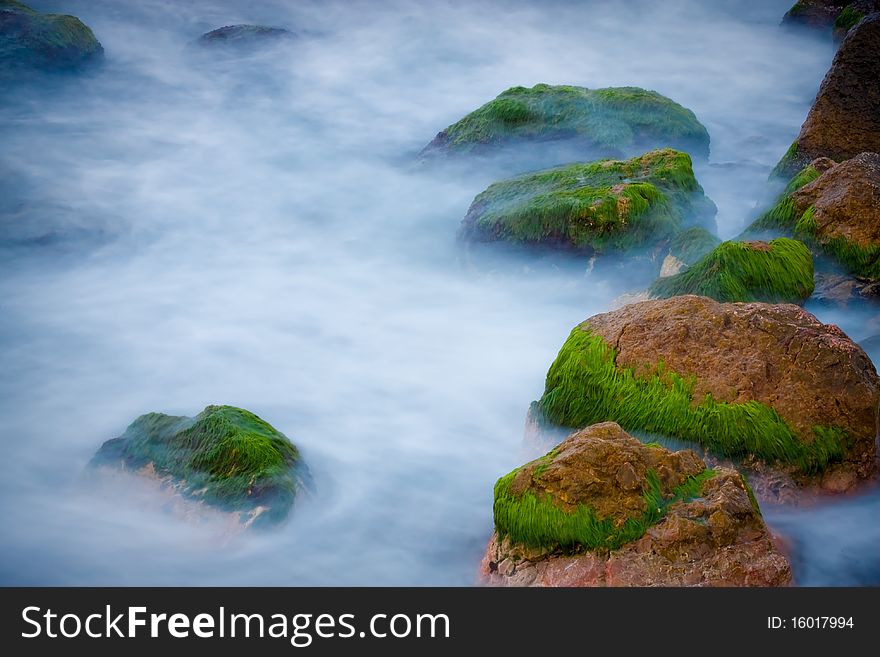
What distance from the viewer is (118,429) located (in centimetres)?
775

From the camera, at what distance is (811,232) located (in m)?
8.63

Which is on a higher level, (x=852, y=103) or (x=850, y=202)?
(x=852, y=103)

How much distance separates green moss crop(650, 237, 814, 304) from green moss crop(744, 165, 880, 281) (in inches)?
16.1

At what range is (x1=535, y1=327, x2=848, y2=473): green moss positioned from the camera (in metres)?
6.00

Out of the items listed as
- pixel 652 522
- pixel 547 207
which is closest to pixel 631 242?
pixel 547 207

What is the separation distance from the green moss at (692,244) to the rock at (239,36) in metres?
9.79

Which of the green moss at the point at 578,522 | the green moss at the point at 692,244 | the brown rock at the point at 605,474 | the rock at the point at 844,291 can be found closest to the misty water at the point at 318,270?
the rock at the point at 844,291

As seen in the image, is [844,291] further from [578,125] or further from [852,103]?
[578,125]

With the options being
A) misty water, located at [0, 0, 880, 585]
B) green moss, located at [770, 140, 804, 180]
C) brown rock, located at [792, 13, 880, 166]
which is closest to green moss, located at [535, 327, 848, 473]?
misty water, located at [0, 0, 880, 585]

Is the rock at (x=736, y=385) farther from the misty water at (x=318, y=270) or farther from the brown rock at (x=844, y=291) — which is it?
the brown rock at (x=844, y=291)

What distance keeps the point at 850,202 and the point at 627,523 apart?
4681mm

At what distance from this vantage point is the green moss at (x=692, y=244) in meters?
8.83

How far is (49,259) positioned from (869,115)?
874cm

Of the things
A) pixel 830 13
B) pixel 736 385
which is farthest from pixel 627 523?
pixel 830 13
